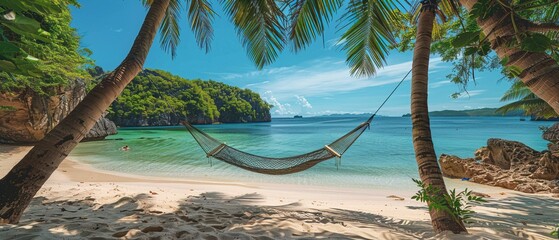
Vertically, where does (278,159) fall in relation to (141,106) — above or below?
below

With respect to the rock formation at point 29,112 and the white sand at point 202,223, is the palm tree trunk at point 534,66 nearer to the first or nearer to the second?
the white sand at point 202,223

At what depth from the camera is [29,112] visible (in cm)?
714

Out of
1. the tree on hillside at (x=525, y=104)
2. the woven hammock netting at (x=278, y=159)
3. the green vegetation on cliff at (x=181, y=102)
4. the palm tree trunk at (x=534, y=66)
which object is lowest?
the woven hammock netting at (x=278, y=159)

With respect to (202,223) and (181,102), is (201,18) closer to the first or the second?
(202,223)

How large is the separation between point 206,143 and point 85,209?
155 cm

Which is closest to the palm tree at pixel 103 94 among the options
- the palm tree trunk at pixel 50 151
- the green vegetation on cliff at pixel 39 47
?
the palm tree trunk at pixel 50 151

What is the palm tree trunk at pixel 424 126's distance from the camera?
1.22 m

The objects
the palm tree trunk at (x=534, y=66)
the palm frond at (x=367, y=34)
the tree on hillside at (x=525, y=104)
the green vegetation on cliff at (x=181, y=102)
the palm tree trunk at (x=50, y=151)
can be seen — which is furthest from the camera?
the green vegetation on cliff at (x=181, y=102)

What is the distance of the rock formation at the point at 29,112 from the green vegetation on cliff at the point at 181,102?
6743mm

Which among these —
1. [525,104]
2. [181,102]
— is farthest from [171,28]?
[181,102]

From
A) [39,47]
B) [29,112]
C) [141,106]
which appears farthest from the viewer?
[141,106]

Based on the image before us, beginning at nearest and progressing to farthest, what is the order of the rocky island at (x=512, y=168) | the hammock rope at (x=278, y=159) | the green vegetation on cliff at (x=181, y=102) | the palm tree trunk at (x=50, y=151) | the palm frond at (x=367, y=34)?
the palm tree trunk at (x=50, y=151), the palm frond at (x=367, y=34), the hammock rope at (x=278, y=159), the rocky island at (x=512, y=168), the green vegetation on cliff at (x=181, y=102)

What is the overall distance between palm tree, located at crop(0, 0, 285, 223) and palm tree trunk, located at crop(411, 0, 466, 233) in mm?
1244

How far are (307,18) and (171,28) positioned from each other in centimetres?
167
